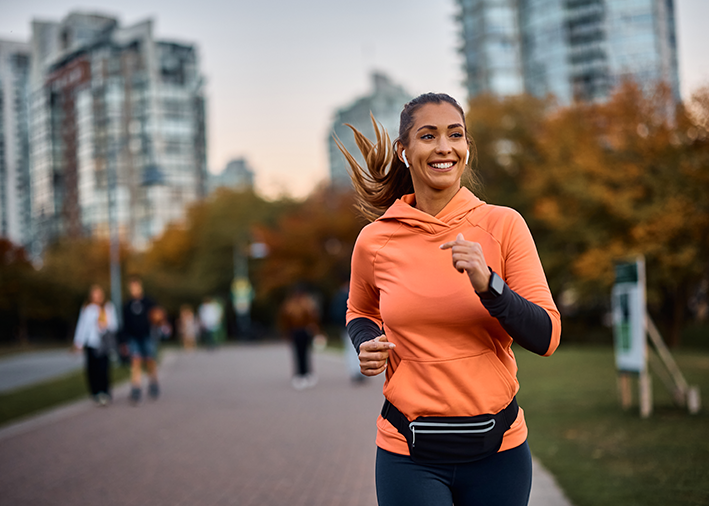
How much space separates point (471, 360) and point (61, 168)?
392ft

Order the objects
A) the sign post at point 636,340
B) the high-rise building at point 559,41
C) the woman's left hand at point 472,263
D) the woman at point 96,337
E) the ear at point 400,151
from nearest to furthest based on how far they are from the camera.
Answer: the woman's left hand at point 472,263 < the ear at point 400,151 < the sign post at point 636,340 < the woman at point 96,337 < the high-rise building at point 559,41

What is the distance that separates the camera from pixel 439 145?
7.59ft

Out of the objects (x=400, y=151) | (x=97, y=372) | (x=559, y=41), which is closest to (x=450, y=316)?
(x=400, y=151)

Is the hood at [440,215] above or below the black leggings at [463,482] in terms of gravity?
above

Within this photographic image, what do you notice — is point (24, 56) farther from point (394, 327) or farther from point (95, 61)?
point (95, 61)

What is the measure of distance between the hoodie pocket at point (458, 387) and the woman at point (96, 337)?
11.2m

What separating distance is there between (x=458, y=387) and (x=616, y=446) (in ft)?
19.4

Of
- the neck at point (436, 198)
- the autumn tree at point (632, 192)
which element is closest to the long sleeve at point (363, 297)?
the neck at point (436, 198)

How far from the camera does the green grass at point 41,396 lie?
12.3m

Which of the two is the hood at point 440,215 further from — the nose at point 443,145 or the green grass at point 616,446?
the green grass at point 616,446

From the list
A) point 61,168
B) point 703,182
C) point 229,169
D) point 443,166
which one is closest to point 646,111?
point 703,182

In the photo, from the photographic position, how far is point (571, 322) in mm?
39406

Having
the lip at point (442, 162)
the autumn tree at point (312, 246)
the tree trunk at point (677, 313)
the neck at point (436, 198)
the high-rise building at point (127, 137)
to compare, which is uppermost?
the high-rise building at point (127, 137)

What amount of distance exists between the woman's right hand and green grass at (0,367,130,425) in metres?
10.2
